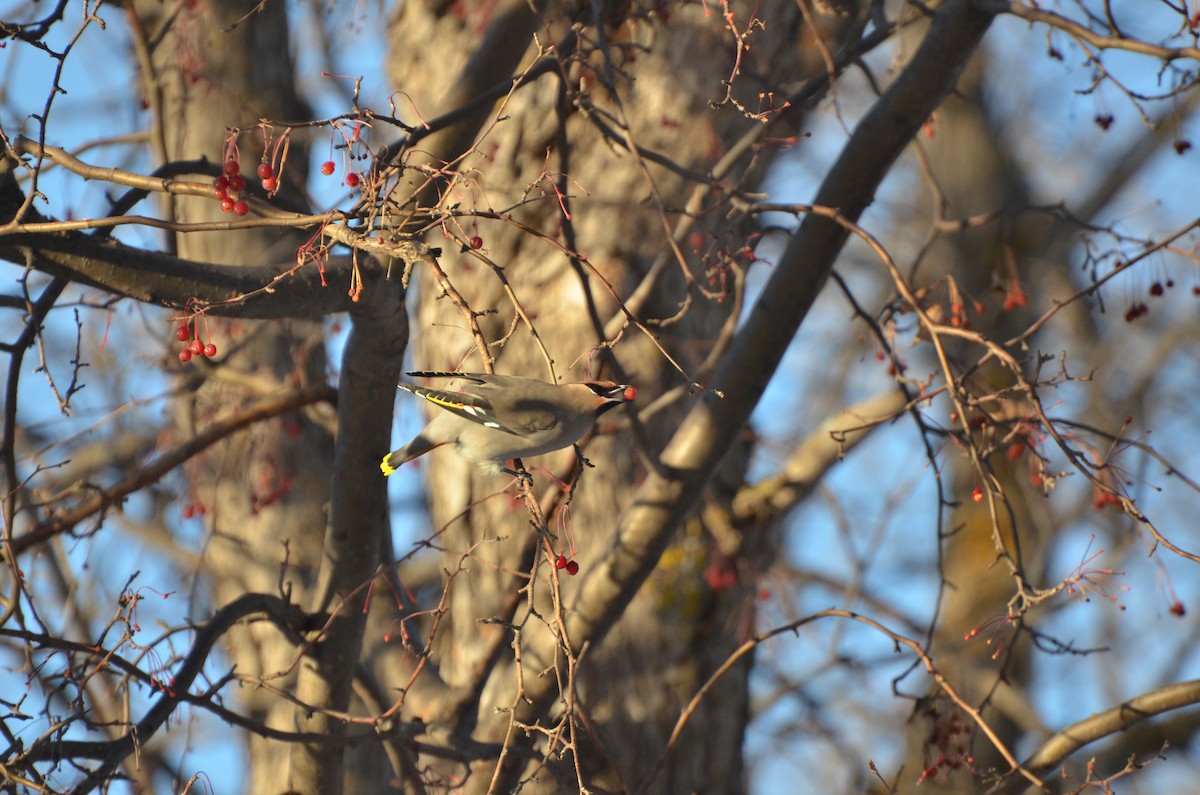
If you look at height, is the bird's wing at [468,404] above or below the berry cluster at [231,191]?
below

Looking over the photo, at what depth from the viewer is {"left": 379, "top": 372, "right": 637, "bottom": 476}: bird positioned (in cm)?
342

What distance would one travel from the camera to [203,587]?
6473mm

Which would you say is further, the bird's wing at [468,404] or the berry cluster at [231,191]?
the bird's wing at [468,404]

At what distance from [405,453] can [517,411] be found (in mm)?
419

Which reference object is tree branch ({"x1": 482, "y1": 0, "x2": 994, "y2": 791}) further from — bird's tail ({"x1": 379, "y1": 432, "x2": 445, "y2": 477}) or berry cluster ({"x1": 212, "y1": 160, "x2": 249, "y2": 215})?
berry cluster ({"x1": 212, "y1": 160, "x2": 249, "y2": 215})

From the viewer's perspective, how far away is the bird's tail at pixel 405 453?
360 cm

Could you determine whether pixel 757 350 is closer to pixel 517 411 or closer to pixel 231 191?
pixel 517 411

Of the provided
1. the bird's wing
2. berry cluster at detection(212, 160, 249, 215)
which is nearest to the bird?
the bird's wing

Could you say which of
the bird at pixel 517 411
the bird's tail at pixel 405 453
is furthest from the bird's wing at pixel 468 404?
the bird's tail at pixel 405 453

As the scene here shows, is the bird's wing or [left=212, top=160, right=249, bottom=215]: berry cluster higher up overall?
[left=212, top=160, right=249, bottom=215]: berry cluster

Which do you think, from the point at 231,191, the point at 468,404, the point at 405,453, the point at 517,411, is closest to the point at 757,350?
the point at 517,411

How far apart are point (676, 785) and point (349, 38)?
5097 millimetres

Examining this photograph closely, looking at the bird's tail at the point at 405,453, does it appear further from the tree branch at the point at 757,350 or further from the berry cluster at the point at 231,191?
the berry cluster at the point at 231,191

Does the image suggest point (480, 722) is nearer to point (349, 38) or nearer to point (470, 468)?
point (470, 468)
